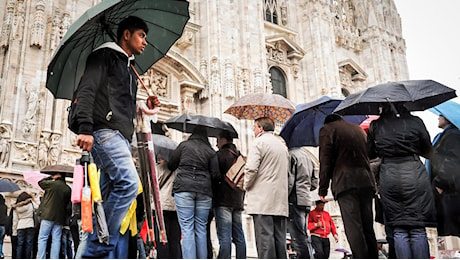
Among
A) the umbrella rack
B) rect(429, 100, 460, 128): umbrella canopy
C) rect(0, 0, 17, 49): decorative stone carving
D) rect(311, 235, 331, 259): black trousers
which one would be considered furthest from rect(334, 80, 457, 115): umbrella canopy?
rect(0, 0, 17, 49): decorative stone carving

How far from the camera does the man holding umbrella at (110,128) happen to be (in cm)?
338

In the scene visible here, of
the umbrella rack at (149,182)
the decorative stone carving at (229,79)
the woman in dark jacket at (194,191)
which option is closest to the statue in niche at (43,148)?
the woman in dark jacket at (194,191)

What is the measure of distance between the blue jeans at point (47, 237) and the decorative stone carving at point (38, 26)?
20.2 ft

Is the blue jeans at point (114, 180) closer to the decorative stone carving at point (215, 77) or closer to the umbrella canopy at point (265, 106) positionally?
the umbrella canopy at point (265, 106)

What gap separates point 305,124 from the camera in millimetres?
6773

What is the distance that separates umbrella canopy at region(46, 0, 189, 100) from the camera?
373 cm

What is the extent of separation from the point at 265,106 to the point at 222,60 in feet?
27.9

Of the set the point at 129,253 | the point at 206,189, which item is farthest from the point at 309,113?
the point at 129,253

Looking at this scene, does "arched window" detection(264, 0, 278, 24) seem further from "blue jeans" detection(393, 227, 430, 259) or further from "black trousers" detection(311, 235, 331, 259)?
"blue jeans" detection(393, 227, 430, 259)

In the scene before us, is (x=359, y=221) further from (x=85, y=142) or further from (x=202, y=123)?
(x=85, y=142)

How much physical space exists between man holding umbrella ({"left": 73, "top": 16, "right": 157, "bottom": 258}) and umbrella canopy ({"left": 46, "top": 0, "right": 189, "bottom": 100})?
1.08 feet

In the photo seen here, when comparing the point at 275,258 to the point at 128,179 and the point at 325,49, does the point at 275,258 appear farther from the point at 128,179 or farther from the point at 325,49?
the point at 325,49

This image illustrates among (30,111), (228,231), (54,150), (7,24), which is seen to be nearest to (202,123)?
(228,231)

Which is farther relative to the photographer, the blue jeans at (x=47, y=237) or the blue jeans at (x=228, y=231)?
the blue jeans at (x=47, y=237)
